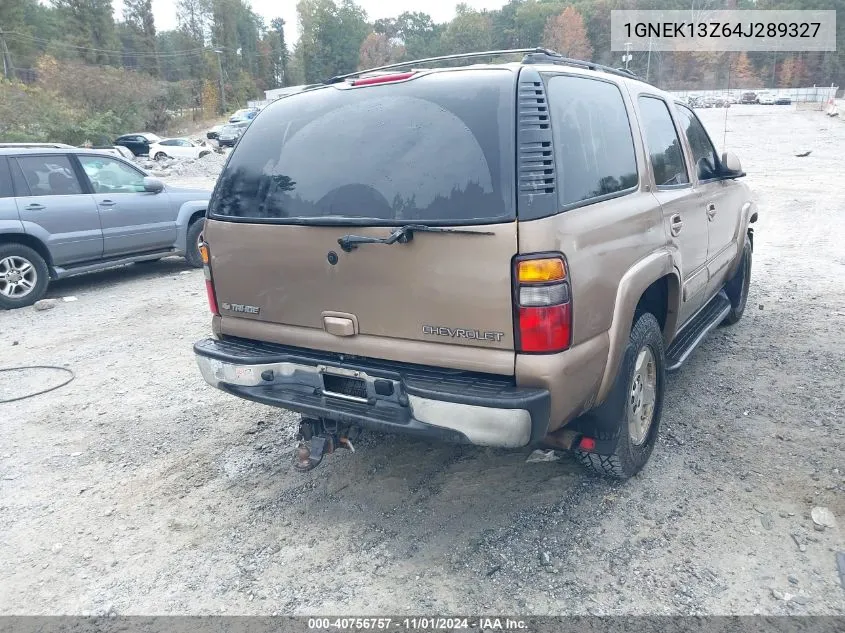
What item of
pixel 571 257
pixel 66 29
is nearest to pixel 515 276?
pixel 571 257

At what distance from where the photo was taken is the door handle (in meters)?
3.54

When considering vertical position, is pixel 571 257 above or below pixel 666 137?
below

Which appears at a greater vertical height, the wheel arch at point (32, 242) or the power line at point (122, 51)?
the power line at point (122, 51)

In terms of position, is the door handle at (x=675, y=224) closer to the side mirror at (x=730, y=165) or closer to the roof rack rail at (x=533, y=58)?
the roof rack rail at (x=533, y=58)

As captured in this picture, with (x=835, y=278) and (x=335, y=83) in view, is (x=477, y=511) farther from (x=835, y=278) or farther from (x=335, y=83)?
(x=835, y=278)

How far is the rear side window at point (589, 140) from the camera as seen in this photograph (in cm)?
271

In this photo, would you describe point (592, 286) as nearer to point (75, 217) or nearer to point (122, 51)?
point (75, 217)

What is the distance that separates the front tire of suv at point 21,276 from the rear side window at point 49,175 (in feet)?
2.40

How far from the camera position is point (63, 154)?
795 centimetres

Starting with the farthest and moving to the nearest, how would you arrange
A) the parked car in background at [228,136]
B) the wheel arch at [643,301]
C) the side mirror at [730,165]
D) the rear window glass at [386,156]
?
1. the parked car in background at [228,136]
2. the side mirror at [730,165]
3. the wheel arch at [643,301]
4. the rear window glass at [386,156]

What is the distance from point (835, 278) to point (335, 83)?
626 centimetres

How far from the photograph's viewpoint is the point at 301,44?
94812mm

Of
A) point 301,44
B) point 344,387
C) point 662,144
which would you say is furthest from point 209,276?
point 301,44

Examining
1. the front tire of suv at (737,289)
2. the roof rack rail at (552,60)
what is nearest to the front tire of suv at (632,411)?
the roof rack rail at (552,60)
